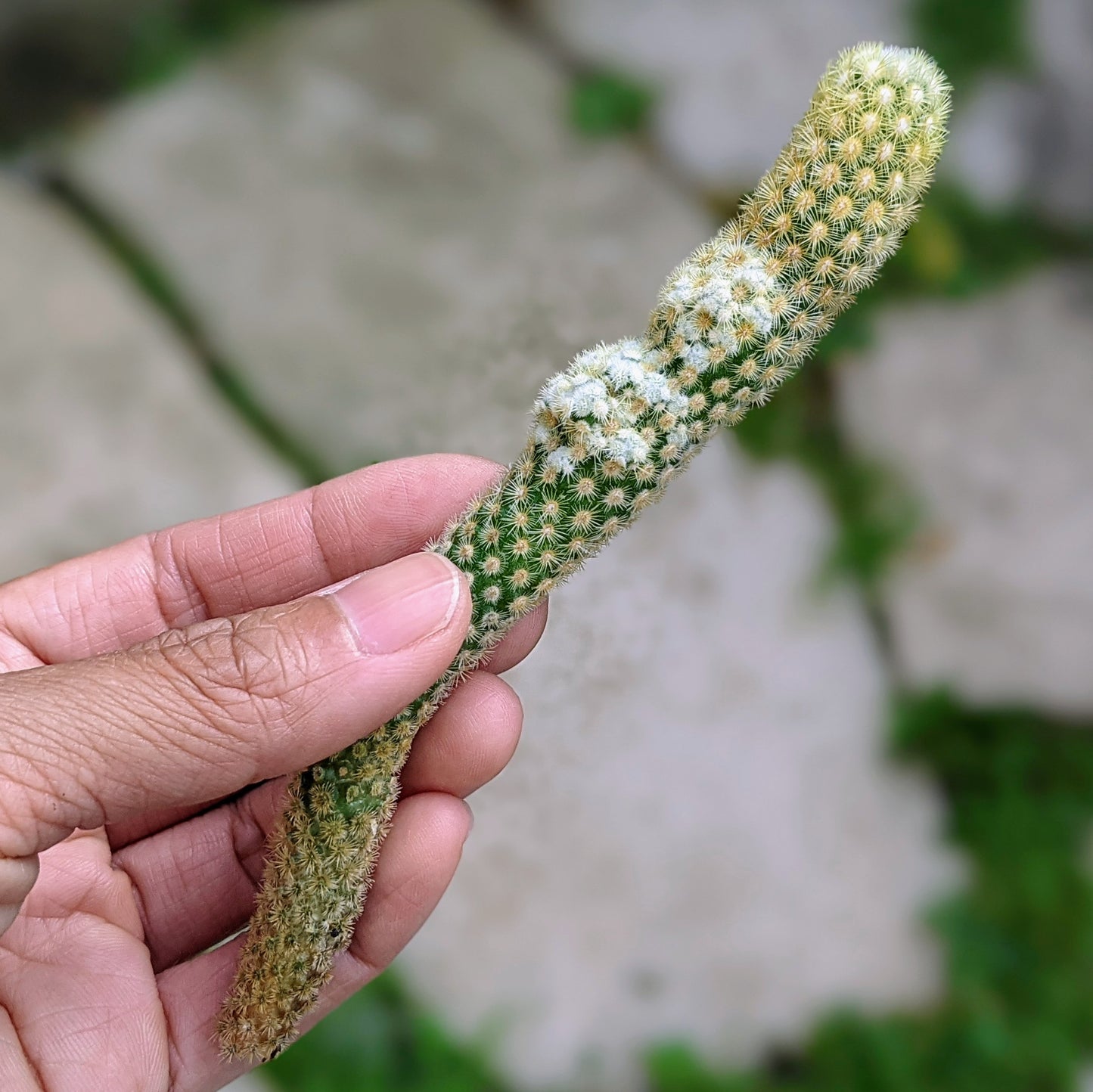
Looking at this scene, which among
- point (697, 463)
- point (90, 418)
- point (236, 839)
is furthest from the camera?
point (90, 418)

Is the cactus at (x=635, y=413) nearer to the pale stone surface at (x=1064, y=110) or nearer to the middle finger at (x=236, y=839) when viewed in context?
the middle finger at (x=236, y=839)

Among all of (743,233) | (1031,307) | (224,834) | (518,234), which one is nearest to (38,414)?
(518,234)

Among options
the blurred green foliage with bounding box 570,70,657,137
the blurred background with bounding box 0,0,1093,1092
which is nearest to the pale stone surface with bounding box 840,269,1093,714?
the blurred background with bounding box 0,0,1093,1092

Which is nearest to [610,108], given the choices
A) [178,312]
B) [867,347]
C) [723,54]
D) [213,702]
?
[723,54]

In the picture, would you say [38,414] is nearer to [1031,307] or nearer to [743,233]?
[743,233]

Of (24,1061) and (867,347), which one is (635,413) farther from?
(867,347)

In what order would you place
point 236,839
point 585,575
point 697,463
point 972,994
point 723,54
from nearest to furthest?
point 236,839
point 585,575
point 972,994
point 697,463
point 723,54

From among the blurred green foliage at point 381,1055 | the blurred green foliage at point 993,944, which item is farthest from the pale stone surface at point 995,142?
the blurred green foliage at point 381,1055
